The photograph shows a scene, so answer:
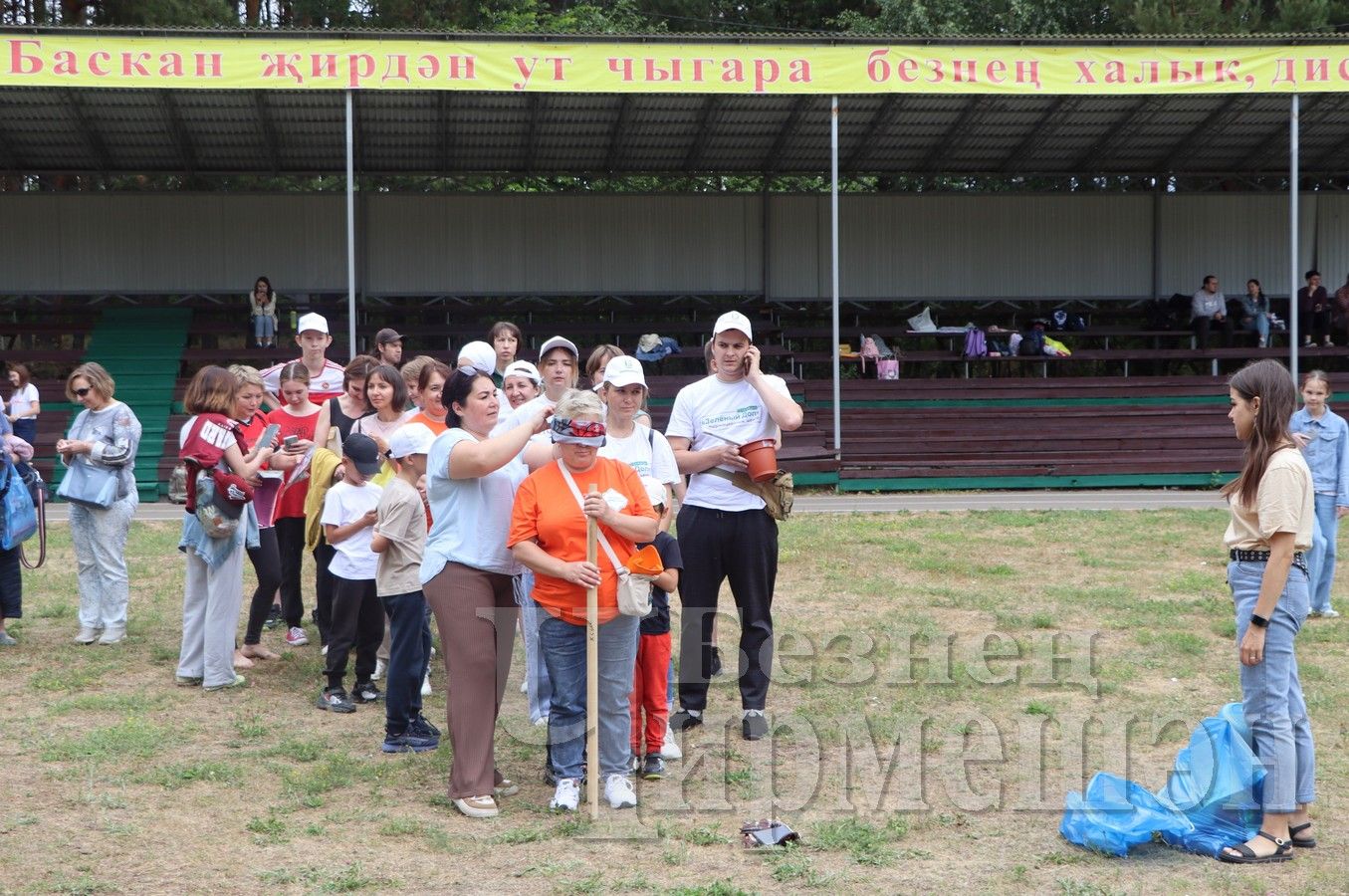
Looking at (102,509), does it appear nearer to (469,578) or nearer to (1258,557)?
(469,578)

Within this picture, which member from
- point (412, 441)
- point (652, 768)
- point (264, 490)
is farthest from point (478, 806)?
point (264, 490)

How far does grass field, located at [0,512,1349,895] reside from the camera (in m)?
4.67

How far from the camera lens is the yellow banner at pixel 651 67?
50.7ft

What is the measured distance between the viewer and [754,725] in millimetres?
6348

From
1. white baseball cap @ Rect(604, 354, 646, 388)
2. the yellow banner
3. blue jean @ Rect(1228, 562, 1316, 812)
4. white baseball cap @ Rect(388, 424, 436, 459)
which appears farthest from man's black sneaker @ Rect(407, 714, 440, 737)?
the yellow banner

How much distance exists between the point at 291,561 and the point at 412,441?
2.42 m

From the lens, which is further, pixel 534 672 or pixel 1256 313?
pixel 1256 313

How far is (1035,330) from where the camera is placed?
2169 centimetres

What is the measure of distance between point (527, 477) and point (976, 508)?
10.7 m

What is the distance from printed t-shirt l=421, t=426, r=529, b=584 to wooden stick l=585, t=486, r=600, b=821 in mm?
393

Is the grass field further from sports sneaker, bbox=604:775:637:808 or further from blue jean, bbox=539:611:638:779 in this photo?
blue jean, bbox=539:611:638:779

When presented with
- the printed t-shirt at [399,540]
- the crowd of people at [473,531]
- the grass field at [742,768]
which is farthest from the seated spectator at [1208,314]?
the printed t-shirt at [399,540]

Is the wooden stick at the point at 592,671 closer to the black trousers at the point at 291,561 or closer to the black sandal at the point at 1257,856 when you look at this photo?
the black sandal at the point at 1257,856

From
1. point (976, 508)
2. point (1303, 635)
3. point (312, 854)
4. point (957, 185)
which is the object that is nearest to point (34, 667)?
point (312, 854)
